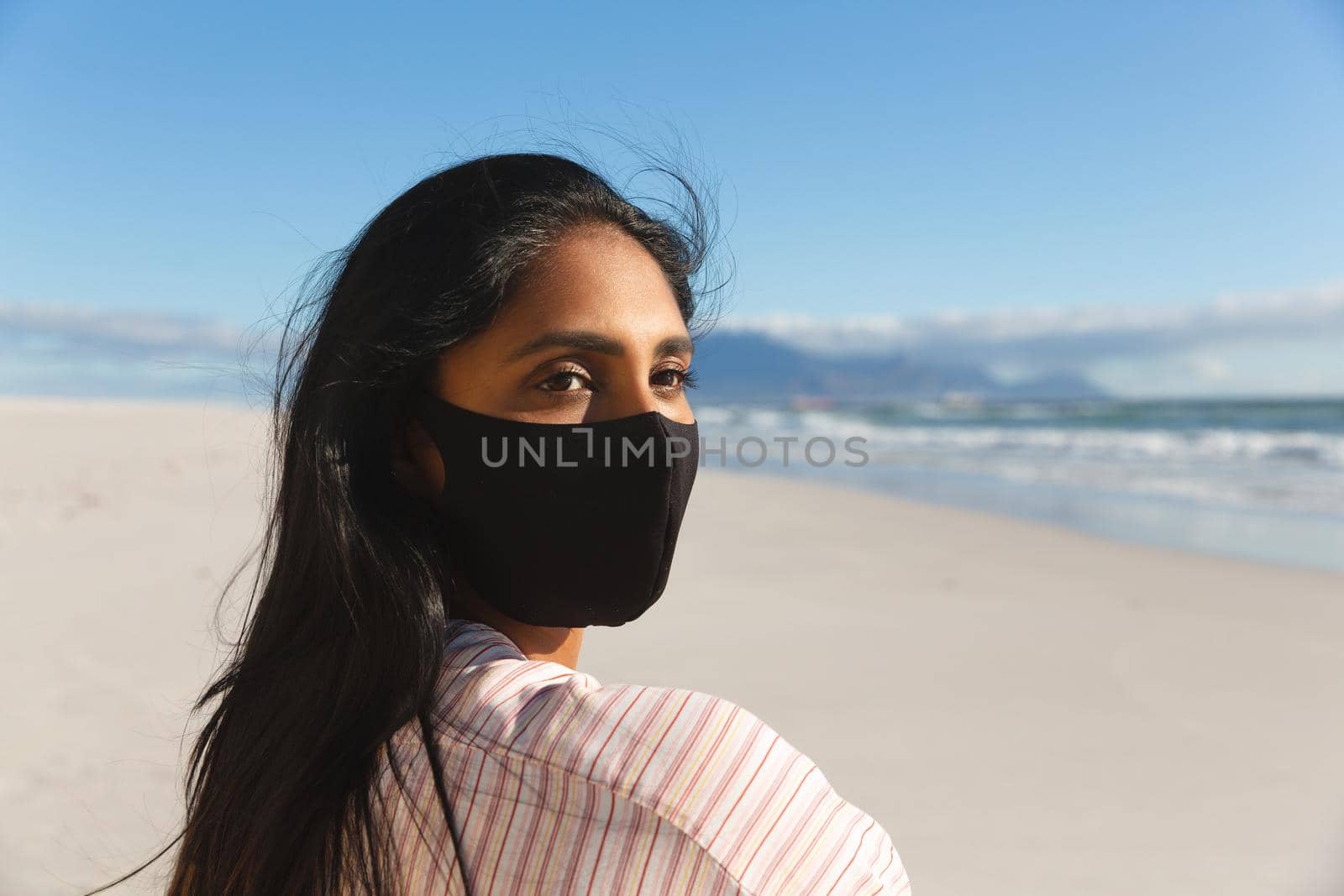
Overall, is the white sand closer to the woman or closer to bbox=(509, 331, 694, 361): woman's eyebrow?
the woman

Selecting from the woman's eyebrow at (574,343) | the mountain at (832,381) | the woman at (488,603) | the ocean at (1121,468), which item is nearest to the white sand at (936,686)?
the ocean at (1121,468)

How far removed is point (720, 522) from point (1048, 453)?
13.1 metres

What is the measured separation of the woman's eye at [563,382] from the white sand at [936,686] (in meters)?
2.33

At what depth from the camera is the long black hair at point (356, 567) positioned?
3.82 feet

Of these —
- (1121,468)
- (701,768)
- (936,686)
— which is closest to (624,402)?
(701,768)

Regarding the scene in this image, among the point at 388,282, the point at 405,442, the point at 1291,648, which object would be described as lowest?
the point at 1291,648

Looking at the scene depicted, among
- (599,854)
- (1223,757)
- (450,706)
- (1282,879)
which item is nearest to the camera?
(599,854)

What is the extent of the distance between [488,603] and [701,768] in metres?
0.65

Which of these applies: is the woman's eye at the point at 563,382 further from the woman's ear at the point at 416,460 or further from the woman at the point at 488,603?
the woman's ear at the point at 416,460

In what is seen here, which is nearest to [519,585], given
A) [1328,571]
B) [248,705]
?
[248,705]

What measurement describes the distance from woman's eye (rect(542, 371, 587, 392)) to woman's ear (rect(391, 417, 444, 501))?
0.21 m

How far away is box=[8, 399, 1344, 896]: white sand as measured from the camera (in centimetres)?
313

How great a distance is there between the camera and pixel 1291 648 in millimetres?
5258

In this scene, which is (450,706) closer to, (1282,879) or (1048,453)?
(1282,879)
